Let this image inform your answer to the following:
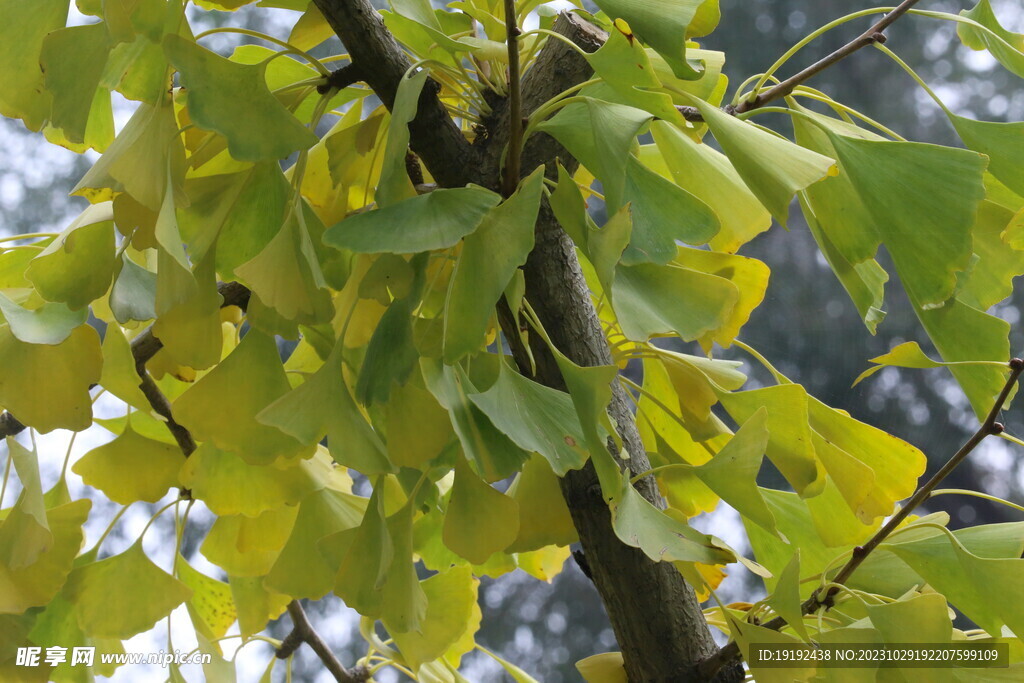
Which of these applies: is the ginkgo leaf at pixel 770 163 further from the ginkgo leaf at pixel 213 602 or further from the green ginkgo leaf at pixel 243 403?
the ginkgo leaf at pixel 213 602

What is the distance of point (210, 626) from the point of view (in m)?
0.51

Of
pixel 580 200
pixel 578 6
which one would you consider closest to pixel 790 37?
pixel 578 6

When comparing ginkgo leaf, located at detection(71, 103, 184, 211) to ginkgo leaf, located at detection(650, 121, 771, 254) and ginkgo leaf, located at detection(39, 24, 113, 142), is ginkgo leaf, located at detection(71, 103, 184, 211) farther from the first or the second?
ginkgo leaf, located at detection(650, 121, 771, 254)

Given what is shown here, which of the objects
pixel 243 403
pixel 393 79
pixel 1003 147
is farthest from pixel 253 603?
pixel 1003 147

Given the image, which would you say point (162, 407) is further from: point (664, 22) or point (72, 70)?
point (664, 22)

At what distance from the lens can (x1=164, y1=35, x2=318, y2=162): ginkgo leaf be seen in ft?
0.89

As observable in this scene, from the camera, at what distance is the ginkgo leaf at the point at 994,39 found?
1.15 ft

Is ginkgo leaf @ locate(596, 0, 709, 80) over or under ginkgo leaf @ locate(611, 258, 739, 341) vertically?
over

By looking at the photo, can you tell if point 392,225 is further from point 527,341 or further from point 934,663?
point 934,663

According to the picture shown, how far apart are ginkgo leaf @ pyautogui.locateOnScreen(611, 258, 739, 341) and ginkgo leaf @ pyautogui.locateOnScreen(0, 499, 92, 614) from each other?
9.9 inches

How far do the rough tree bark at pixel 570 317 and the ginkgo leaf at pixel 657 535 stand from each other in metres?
0.07

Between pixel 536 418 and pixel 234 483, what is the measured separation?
16 centimetres

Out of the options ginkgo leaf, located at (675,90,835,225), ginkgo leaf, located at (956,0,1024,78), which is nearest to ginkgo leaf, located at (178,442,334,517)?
ginkgo leaf, located at (675,90,835,225)

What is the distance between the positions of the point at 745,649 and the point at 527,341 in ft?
0.46
